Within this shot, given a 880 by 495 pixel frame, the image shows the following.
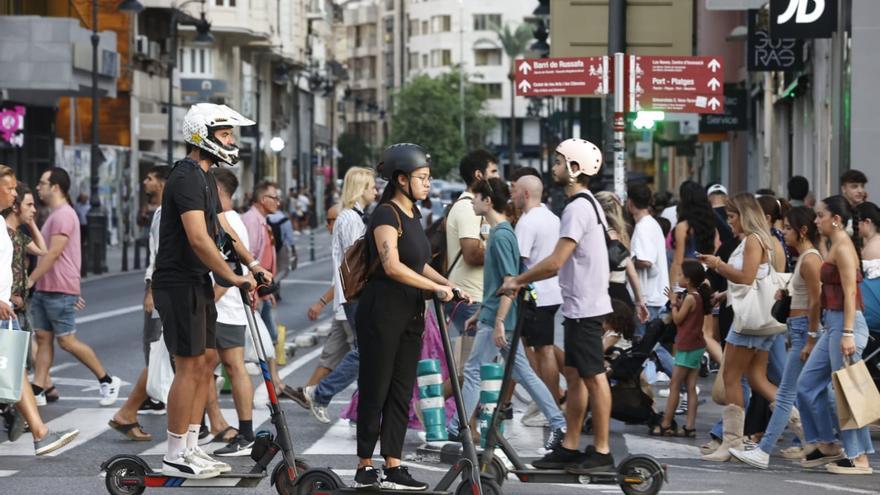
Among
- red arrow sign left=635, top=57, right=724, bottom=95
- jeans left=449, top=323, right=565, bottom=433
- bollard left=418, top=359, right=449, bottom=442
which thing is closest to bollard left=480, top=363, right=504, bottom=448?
bollard left=418, top=359, right=449, bottom=442

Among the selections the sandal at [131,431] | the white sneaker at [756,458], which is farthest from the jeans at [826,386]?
the sandal at [131,431]

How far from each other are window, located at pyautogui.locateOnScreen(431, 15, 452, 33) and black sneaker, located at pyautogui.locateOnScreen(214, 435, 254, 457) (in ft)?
446

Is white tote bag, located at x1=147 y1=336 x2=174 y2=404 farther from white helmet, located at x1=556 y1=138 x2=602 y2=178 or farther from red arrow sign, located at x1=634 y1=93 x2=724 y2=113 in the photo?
red arrow sign, located at x1=634 y1=93 x2=724 y2=113

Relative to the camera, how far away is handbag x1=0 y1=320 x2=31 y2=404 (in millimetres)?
10734

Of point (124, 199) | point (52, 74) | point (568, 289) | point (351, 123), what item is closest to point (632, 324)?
point (568, 289)

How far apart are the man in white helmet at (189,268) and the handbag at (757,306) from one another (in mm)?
3381

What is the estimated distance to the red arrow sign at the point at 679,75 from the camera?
16062 millimetres

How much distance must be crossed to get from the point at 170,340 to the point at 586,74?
7801 mm

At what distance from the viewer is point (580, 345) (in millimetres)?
9836

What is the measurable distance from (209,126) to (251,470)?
1.78 meters

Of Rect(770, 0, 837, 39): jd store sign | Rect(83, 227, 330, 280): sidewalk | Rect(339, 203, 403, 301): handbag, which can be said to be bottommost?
Rect(83, 227, 330, 280): sidewalk

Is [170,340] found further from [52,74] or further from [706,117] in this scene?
[52,74]

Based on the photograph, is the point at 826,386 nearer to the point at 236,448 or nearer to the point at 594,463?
the point at 594,463

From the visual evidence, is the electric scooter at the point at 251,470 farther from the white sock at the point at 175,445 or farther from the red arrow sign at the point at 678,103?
the red arrow sign at the point at 678,103
